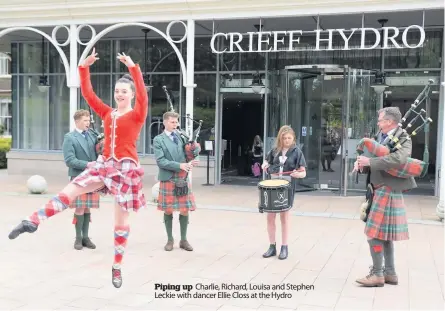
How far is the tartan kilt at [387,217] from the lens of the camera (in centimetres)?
468

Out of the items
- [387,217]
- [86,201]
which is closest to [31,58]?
[86,201]

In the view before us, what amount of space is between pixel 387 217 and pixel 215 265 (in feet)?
6.10

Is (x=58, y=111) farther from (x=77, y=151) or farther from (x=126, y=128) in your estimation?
(x=126, y=128)

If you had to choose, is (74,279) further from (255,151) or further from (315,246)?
(255,151)

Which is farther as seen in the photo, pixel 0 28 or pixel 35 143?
pixel 35 143

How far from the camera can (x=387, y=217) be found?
4.70m

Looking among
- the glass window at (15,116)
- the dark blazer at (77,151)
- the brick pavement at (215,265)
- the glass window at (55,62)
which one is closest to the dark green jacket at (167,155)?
the dark blazer at (77,151)

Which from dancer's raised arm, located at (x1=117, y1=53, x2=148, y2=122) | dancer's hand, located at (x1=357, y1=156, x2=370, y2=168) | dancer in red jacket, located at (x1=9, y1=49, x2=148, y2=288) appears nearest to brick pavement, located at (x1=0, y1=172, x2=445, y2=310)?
dancer in red jacket, located at (x1=9, y1=49, x2=148, y2=288)

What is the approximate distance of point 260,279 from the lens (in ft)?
16.4

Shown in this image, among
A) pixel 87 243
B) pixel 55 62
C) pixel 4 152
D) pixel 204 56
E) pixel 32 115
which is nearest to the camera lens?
pixel 87 243

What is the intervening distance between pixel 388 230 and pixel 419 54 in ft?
28.0

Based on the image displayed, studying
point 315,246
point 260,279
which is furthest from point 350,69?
point 260,279

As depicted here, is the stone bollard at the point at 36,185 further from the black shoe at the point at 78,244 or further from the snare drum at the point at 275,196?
the snare drum at the point at 275,196

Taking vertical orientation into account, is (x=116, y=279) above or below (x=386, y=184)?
below
